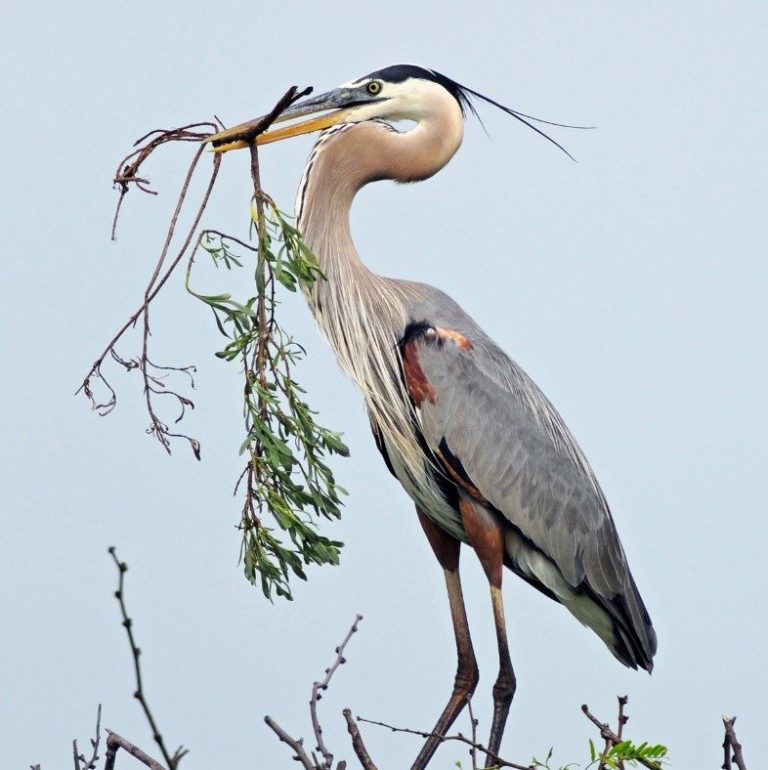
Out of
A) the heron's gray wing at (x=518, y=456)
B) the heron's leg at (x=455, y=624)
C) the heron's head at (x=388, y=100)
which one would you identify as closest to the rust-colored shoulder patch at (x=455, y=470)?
the heron's gray wing at (x=518, y=456)

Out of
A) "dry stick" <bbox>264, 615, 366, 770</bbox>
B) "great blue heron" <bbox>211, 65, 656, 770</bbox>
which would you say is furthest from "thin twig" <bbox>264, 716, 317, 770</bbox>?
"great blue heron" <bbox>211, 65, 656, 770</bbox>

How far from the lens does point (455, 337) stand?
485 cm

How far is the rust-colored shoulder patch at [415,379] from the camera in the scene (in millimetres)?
4770

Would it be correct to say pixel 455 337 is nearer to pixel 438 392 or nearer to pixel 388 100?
pixel 438 392

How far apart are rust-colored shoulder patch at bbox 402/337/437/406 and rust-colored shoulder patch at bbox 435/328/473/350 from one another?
0.29 ft

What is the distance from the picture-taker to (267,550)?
13.4 ft

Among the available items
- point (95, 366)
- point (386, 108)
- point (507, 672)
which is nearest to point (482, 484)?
point (507, 672)

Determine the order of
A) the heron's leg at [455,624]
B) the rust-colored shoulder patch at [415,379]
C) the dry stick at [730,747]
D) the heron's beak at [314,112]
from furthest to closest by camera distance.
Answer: the heron's leg at [455,624]
the rust-colored shoulder patch at [415,379]
the heron's beak at [314,112]
the dry stick at [730,747]

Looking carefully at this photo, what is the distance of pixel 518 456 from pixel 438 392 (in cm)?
43

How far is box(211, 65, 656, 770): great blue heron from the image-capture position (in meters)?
4.81

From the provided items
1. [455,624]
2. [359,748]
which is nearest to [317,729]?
[359,748]

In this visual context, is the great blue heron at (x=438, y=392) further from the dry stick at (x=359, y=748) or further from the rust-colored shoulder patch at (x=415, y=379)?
the dry stick at (x=359, y=748)

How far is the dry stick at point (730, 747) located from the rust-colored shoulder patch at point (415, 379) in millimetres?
1730

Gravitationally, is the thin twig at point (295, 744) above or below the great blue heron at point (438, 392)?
below
